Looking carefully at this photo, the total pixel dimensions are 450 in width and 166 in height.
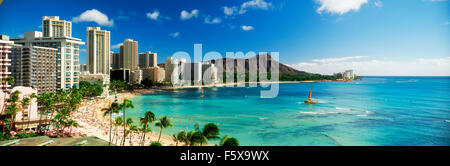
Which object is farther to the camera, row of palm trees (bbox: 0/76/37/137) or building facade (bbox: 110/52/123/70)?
building facade (bbox: 110/52/123/70)

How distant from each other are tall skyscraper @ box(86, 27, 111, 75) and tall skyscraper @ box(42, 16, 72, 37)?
425 cm

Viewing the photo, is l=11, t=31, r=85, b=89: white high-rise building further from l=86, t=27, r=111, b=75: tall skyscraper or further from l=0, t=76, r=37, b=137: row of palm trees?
l=0, t=76, r=37, b=137: row of palm trees

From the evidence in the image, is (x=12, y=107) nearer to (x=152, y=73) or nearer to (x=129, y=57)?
(x=152, y=73)

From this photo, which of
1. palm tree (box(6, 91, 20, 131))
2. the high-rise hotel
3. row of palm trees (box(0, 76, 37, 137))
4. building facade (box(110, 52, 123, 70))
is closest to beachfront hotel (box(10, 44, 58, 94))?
the high-rise hotel

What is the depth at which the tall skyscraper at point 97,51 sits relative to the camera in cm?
3631

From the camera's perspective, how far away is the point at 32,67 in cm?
1917

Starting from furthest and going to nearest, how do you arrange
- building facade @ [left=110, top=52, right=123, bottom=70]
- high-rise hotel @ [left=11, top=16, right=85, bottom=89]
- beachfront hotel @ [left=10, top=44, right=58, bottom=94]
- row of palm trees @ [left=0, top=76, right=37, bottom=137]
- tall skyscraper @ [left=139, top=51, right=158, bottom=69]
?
tall skyscraper @ [left=139, top=51, right=158, bottom=69]
building facade @ [left=110, top=52, right=123, bottom=70]
high-rise hotel @ [left=11, top=16, right=85, bottom=89]
beachfront hotel @ [left=10, top=44, right=58, bottom=94]
row of palm trees @ [left=0, top=76, right=37, bottom=137]

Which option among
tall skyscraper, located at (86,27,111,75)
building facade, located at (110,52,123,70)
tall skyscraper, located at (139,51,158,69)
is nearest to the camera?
tall skyscraper, located at (86,27,111,75)

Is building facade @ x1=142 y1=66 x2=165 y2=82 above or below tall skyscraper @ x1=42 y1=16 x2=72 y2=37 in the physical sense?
below

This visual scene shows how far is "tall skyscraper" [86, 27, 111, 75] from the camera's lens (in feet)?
119

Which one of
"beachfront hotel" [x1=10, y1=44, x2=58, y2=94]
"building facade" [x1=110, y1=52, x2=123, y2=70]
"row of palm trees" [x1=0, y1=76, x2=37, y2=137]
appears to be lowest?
"row of palm trees" [x1=0, y1=76, x2=37, y2=137]
